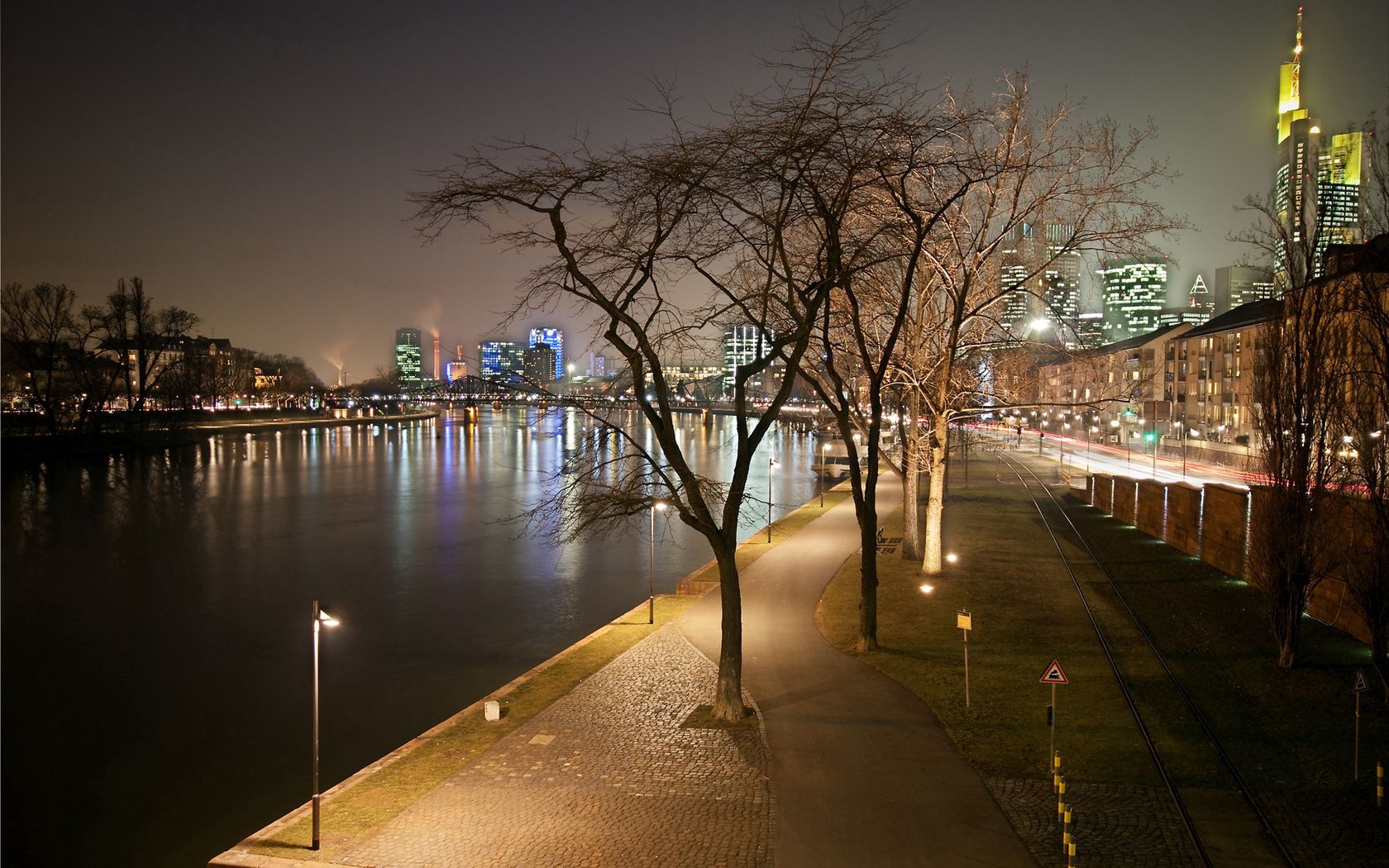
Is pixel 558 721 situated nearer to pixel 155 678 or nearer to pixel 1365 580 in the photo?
pixel 1365 580

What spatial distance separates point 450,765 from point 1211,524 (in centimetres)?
2122

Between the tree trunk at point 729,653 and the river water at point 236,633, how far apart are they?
3665 mm

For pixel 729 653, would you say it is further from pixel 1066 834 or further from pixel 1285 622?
pixel 1285 622

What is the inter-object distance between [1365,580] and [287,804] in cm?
1650

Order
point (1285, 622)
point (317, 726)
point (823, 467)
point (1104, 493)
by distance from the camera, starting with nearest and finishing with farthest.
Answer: point (317, 726), point (1285, 622), point (1104, 493), point (823, 467)

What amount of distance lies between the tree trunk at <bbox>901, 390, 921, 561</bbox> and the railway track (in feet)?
14.4

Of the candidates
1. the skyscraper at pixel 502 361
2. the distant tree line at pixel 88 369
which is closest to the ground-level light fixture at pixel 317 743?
the skyscraper at pixel 502 361

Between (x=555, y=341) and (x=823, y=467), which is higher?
(x=555, y=341)

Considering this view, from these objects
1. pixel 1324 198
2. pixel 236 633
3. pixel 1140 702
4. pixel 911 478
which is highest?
pixel 1324 198

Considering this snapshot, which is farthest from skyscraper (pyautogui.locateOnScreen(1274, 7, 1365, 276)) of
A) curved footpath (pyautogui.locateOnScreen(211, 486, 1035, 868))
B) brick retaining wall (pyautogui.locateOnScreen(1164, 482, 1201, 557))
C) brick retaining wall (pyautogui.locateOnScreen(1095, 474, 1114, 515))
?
brick retaining wall (pyautogui.locateOnScreen(1095, 474, 1114, 515))

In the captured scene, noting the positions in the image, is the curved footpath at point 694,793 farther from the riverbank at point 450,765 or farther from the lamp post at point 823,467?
the lamp post at point 823,467

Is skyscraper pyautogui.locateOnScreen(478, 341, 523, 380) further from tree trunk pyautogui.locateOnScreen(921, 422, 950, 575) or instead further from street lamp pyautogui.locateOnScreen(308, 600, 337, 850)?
tree trunk pyautogui.locateOnScreen(921, 422, 950, 575)

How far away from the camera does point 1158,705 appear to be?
41.8ft

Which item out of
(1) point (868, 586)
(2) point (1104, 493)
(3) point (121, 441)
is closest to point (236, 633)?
(1) point (868, 586)
